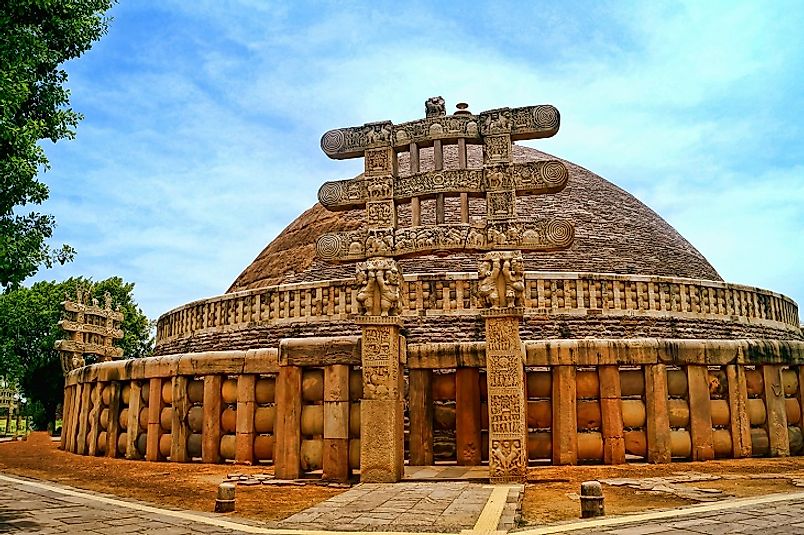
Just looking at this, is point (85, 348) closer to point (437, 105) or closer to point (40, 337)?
point (437, 105)

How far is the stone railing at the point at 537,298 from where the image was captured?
15688 millimetres

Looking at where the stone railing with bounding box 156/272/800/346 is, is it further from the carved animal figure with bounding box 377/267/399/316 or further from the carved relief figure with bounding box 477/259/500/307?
the carved relief figure with bounding box 477/259/500/307

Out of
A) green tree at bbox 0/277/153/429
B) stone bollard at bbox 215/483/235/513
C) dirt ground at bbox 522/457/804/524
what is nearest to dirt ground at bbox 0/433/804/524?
dirt ground at bbox 522/457/804/524

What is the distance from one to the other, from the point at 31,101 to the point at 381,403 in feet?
17.6

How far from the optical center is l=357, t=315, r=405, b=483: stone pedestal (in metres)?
8.77

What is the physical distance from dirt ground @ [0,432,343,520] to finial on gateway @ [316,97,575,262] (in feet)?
10.9

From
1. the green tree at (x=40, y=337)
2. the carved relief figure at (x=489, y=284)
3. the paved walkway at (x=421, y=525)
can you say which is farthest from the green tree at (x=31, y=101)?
the green tree at (x=40, y=337)

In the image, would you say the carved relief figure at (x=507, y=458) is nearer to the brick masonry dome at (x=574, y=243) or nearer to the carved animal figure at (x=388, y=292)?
the carved animal figure at (x=388, y=292)

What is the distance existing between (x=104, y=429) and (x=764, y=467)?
11.9m

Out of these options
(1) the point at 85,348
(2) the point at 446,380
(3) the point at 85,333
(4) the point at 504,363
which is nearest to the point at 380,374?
(4) the point at 504,363

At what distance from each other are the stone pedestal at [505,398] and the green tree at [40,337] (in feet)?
80.1

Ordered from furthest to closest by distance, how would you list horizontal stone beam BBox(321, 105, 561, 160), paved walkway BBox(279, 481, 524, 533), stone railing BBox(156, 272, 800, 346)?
1. stone railing BBox(156, 272, 800, 346)
2. horizontal stone beam BBox(321, 105, 561, 160)
3. paved walkway BBox(279, 481, 524, 533)

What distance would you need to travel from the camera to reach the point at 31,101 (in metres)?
7.43

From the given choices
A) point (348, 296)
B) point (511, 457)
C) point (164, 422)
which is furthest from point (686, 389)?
point (164, 422)
